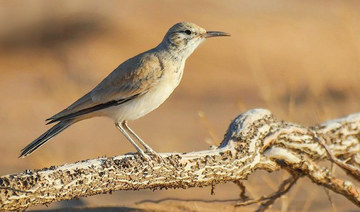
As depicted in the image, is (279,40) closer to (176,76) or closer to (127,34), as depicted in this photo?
(127,34)

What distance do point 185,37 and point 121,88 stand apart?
0.81 m

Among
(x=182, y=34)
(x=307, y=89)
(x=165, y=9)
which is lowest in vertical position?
(x=182, y=34)

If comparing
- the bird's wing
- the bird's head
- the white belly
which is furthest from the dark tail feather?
the bird's head

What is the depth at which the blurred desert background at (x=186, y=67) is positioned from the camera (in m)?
13.2

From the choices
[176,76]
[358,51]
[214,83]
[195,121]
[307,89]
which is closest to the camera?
[176,76]

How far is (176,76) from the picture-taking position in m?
5.96

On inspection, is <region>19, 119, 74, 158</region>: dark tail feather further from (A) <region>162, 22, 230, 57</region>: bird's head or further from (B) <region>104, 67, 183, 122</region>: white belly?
(A) <region>162, 22, 230, 57</region>: bird's head

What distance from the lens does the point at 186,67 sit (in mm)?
17531

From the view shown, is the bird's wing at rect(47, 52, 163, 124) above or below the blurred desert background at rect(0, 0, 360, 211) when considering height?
below

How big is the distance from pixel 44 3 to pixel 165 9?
3270 mm

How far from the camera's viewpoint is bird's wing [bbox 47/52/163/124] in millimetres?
5824

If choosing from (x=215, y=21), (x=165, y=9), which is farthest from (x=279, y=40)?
(x=165, y=9)

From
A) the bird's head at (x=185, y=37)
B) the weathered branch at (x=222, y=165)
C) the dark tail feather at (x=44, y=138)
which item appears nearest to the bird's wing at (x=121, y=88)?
the dark tail feather at (x=44, y=138)

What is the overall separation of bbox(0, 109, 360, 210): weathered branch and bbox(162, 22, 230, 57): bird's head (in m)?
0.78
